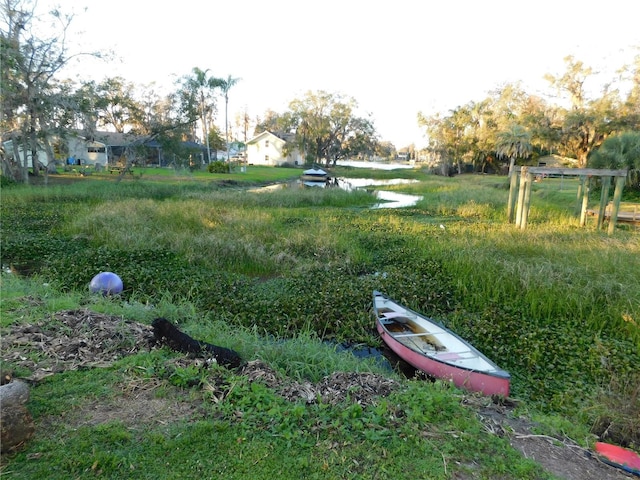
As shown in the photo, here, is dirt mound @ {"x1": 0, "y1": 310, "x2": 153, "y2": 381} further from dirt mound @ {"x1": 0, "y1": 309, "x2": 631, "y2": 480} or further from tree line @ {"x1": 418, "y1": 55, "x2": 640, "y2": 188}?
tree line @ {"x1": 418, "y1": 55, "x2": 640, "y2": 188}

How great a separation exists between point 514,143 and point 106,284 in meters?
46.7

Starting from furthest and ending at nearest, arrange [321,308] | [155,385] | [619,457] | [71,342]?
[321,308] < [71,342] < [155,385] < [619,457]

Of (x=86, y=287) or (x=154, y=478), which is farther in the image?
(x=86, y=287)

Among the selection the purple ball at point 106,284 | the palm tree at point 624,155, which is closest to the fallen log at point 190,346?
the purple ball at point 106,284

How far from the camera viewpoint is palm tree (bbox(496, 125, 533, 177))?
138ft

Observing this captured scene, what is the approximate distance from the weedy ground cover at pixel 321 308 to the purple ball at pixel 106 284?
0.83 feet

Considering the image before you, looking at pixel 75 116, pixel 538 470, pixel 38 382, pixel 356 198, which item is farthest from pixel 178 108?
pixel 538 470

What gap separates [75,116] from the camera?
77.3 ft

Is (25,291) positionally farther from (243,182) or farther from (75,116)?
(243,182)

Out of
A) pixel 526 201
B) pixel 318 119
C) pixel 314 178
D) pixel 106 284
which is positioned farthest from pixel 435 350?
pixel 318 119

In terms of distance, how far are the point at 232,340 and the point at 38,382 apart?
2235 mm

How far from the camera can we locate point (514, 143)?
44.4 m

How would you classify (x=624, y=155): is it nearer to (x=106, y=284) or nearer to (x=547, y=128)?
(x=547, y=128)

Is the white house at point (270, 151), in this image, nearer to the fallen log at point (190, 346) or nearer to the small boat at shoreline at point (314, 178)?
the small boat at shoreline at point (314, 178)
